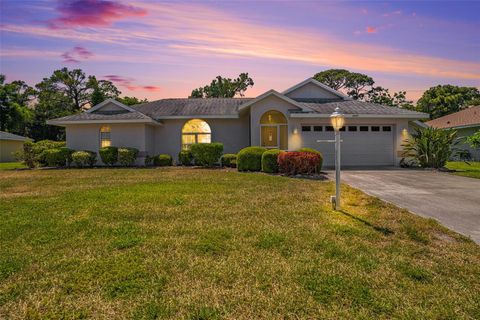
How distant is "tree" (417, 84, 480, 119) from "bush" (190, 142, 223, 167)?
39909mm

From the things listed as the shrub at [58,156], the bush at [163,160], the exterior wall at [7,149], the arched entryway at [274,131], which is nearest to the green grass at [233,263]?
the bush at [163,160]

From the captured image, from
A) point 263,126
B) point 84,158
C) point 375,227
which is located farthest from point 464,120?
point 84,158

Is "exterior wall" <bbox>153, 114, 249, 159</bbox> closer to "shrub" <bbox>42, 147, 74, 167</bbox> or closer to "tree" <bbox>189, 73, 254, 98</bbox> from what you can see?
"shrub" <bbox>42, 147, 74, 167</bbox>

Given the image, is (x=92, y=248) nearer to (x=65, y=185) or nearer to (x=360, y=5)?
(x=65, y=185)

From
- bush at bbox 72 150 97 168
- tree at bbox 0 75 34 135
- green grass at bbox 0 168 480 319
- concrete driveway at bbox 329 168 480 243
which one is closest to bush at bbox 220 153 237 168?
concrete driveway at bbox 329 168 480 243

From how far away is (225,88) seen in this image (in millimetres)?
44125

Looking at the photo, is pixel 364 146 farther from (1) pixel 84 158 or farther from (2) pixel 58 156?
(2) pixel 58 156

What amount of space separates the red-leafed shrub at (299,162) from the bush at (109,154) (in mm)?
11204

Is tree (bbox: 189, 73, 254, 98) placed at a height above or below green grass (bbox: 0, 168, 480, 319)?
above

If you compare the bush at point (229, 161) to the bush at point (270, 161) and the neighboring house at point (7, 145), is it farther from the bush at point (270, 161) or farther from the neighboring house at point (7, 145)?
the neighboring house at point (7, 145)

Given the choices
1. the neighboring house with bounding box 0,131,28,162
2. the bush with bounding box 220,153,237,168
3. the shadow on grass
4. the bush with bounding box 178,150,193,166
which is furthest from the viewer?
the neighboring house with bounding box 0,131,28,162

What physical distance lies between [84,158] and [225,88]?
29917mm

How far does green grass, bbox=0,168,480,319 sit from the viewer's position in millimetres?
2607

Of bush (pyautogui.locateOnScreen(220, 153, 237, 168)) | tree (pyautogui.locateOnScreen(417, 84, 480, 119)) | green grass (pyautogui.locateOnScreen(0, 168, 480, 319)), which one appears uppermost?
tree (pyautogui.locateOnScreen(417, 84, 480, 119))
